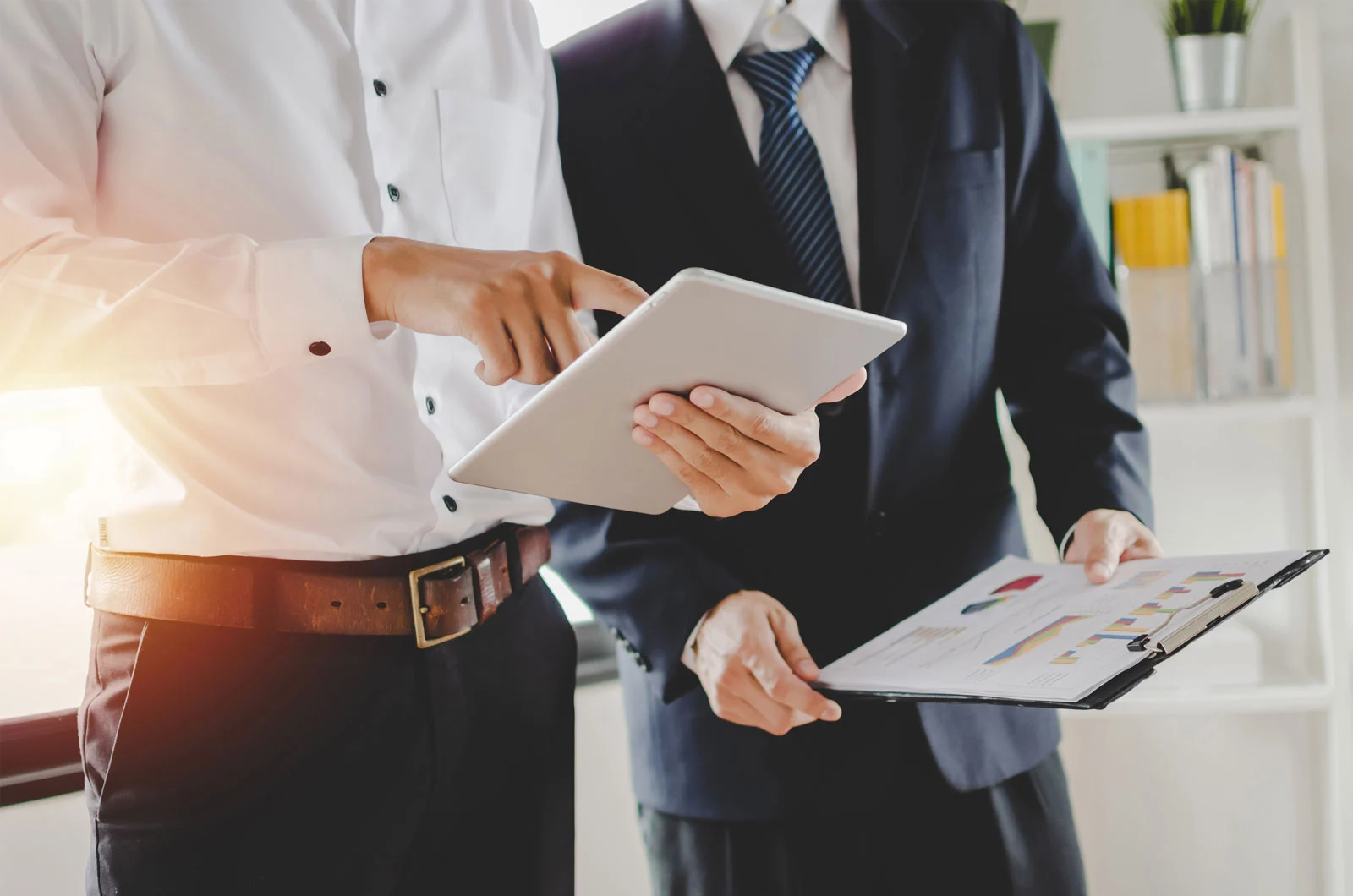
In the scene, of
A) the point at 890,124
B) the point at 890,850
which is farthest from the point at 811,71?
the point at 890,850

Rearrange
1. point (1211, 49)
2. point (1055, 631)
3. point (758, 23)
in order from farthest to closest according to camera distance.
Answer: point (1211, 49) < point (758, 23) < point (1055, 631)

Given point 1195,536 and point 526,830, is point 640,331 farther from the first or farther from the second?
point 1195,536

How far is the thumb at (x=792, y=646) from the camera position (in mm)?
930

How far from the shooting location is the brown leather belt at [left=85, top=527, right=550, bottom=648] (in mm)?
762

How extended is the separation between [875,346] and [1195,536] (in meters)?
1.69

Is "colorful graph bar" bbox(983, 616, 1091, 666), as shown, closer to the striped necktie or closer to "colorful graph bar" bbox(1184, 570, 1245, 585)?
"colorful graph bar" bbox(1184, 570, 1245, 585)

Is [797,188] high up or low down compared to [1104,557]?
up

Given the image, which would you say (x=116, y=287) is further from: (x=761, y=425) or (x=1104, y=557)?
(x=1104, y=557)

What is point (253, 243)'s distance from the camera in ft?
2.24

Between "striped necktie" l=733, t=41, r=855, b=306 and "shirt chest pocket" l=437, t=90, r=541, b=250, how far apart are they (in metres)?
0.30

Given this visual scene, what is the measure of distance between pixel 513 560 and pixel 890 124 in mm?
706

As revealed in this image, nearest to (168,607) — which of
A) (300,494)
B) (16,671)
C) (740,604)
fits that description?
(300,494)

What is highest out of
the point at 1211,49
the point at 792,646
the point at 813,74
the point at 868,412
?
the point at 1211,49

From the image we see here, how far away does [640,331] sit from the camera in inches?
23.3
